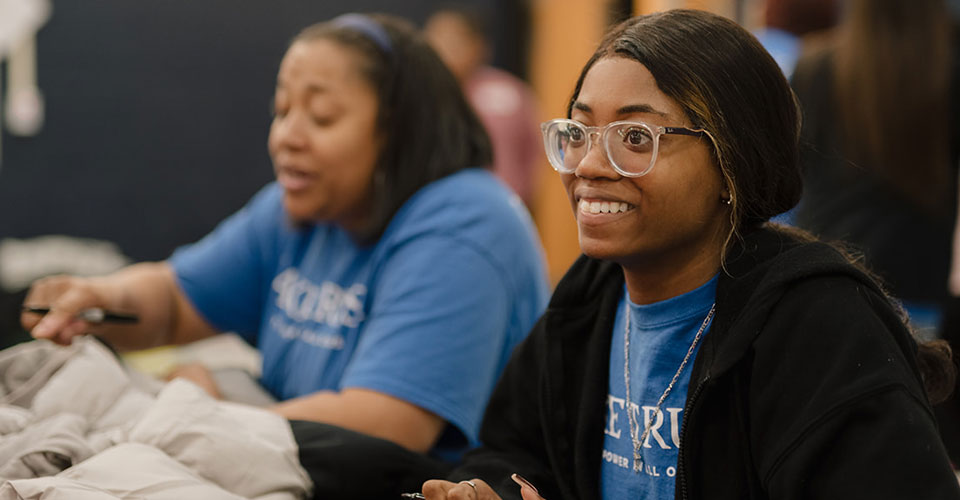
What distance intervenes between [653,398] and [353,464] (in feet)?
1.57

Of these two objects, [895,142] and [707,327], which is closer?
[707,327]

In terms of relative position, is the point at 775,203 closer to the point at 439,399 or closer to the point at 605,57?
the point at 605,57

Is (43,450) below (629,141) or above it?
below

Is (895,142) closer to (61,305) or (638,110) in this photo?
(638,110)

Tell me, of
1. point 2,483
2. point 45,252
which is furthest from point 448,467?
point 45,252

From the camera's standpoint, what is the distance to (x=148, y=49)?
5.40 meters

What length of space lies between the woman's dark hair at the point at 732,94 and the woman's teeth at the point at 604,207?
0.43ft

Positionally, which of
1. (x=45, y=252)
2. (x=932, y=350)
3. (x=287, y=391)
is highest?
(x=932, y=350)

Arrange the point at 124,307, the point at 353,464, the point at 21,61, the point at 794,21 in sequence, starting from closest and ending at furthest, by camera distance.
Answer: the point at 353,464, the point at 124,307, the point at 794,21, the point at 21,61

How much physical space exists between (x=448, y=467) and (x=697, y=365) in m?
0.58

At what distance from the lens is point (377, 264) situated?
1.87m

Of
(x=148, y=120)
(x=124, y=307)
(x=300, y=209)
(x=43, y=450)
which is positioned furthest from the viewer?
(x=148, y=120)

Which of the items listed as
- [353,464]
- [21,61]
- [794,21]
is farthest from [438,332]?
[21,61]

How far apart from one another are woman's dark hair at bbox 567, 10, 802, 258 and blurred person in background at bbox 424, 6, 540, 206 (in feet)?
13.2
